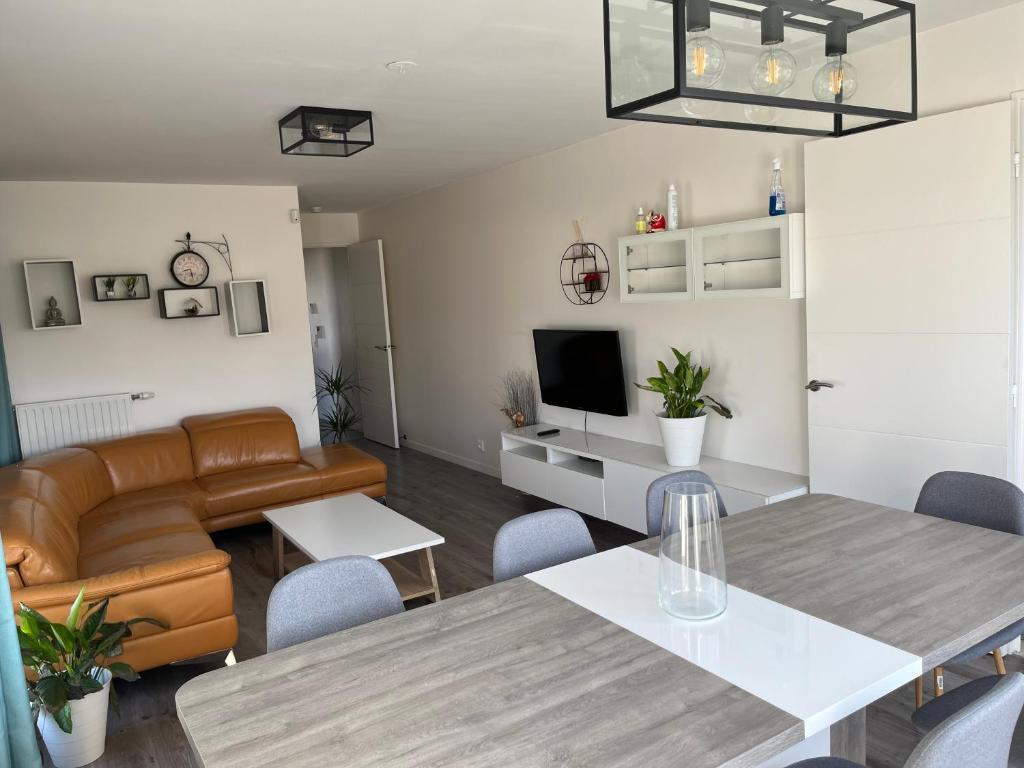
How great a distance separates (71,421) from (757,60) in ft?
17.7

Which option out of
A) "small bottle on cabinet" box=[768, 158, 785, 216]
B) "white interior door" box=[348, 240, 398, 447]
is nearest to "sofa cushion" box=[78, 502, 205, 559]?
"white interior door" box=[348, 240, 398, 447]

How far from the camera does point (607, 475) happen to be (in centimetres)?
468

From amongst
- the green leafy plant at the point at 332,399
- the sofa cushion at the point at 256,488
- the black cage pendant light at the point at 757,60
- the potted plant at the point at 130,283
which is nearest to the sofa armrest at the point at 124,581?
the sofa cushion at the point at 256,488

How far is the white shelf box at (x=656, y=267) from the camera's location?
169 inches

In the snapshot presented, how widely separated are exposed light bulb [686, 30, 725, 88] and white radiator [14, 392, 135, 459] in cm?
533

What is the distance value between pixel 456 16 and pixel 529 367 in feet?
11.7

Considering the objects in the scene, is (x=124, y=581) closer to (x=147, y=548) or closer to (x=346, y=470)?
(x=147, y=548)

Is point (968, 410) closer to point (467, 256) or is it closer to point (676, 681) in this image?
point (676, 681)

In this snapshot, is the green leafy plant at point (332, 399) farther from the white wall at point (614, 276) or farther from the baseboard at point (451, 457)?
the baseboard at point (451, 457)

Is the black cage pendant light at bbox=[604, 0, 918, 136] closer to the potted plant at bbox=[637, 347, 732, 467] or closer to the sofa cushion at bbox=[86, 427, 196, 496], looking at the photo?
the potted plant at bbox=[637, 347, 732, 467]

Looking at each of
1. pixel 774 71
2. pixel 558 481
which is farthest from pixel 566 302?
pixel 774 71

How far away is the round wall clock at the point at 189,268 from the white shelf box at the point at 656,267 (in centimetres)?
328

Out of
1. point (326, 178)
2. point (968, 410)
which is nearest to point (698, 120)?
point (968, 410)

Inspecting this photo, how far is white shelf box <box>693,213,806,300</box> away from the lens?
12.1ft
